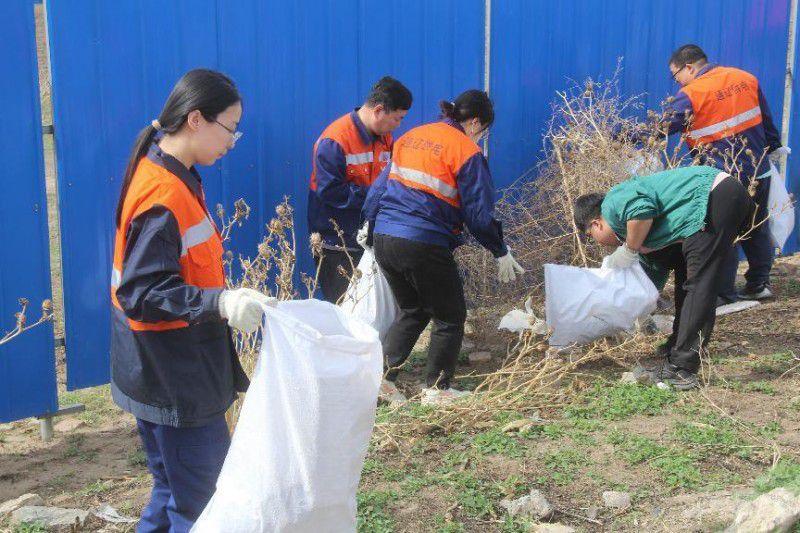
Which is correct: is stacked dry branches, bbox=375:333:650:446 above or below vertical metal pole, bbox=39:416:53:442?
above

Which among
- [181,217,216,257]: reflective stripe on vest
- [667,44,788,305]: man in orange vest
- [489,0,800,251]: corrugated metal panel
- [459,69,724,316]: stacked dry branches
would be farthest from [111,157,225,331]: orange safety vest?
[667,44,788,305]: man in orange vest

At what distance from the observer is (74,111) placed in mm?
4180

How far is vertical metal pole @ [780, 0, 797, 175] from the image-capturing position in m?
7.66

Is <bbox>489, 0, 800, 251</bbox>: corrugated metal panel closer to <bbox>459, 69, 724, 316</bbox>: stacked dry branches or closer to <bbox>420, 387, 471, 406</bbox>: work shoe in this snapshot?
<bbox>459, 69, 724, 316</bbox>: stacked dry branches

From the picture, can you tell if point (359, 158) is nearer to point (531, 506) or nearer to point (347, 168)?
point (347, 168)

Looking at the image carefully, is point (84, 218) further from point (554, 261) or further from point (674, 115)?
point (674, 115)

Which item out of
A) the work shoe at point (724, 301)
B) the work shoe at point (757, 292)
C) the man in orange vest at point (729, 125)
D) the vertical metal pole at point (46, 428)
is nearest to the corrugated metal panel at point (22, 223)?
the vertical metal pole at point (46, 428)

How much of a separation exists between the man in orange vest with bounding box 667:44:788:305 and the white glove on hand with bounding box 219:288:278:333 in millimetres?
4382

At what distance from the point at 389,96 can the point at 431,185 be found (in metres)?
0.71

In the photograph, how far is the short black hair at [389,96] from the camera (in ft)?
15.6

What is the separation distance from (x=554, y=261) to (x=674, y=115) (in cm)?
135

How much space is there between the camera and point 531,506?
322 cm

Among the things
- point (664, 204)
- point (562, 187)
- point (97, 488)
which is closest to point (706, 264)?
point (664, 204)

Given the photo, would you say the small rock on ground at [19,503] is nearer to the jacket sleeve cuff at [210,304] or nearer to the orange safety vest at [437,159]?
the jacket sleeve cuff at [210,304]
